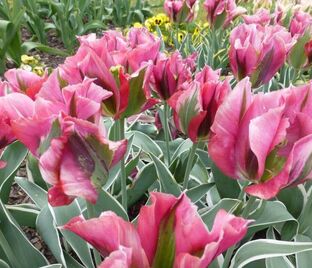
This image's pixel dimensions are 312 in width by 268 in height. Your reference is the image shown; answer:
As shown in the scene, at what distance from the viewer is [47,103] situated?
621 millimetres

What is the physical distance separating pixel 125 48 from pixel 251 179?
0.40 meters

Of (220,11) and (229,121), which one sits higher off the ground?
(229,121)

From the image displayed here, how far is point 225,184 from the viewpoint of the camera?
3.99 ft

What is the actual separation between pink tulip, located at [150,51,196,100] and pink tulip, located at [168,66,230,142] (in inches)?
6.4

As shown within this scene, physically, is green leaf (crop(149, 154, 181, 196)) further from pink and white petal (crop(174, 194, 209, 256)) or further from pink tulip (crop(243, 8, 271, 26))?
pink tulip (crop(243, 8, 271, 26))

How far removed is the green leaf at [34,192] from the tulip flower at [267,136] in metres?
0.61

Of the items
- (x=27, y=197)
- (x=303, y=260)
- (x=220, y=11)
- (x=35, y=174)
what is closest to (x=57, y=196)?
(x=303, y=260)

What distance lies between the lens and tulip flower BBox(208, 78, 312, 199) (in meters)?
0.61

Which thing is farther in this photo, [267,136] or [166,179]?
[166,179]

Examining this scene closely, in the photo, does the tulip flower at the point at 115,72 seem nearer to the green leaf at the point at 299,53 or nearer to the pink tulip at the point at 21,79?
the pink tulip at the point at 21,79

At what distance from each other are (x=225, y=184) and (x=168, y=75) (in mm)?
364

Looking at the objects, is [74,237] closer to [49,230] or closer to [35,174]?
[49,230]

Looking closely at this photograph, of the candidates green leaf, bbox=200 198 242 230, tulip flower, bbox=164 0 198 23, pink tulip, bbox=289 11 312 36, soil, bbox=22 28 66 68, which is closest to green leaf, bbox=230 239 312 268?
green leaf, bbox=200 198 242 230

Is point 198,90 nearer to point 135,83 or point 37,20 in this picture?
point 135,83
